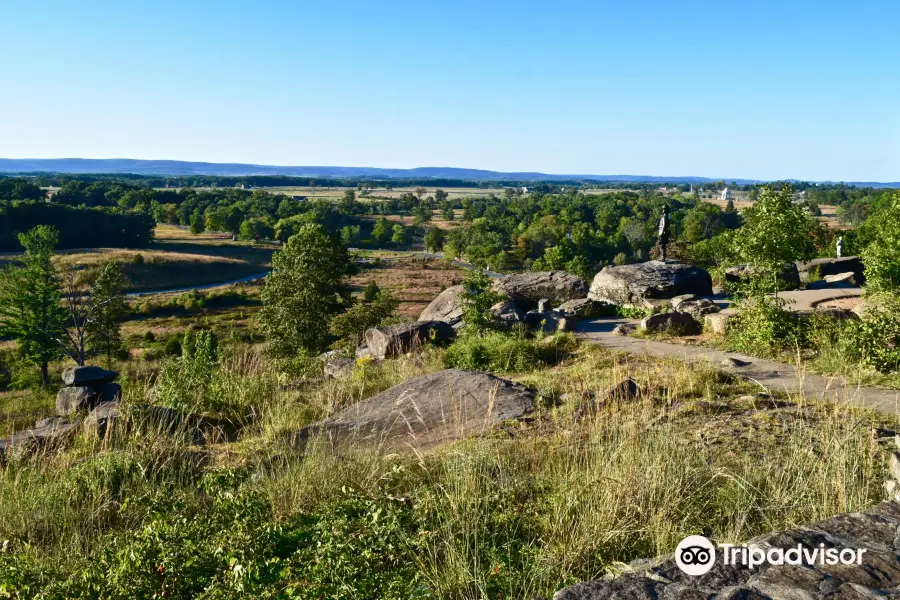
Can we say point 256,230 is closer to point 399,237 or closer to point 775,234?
point 399,237

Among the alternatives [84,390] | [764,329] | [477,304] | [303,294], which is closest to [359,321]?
[303,294]

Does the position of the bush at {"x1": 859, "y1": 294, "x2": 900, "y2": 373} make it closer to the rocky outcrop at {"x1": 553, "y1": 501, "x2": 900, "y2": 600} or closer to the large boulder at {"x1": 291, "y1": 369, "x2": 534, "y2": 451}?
the large boulder at {"x1": 291, "y1": 369, "x2": 534, "y2": 451}

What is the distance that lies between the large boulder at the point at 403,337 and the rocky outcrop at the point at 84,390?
5536mm

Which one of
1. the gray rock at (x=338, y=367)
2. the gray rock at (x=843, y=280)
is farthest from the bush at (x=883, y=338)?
the gray rock at (x=843, y=280)

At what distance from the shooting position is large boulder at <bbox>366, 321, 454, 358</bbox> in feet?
49.8

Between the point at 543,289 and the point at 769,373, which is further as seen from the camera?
the point at 543,289

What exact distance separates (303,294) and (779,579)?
2860cm

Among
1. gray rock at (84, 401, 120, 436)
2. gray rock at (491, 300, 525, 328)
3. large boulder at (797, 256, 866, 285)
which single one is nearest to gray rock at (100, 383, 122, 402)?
gray rock at (84, 401, 120, 436)

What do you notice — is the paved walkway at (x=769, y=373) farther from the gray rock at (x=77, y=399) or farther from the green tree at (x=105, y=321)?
the green tree at (x=105, y=321)

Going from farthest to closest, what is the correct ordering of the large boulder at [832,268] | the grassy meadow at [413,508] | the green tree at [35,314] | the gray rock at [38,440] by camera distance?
the green tree at [35,314]
the large boulder at [832,268]
the gray rock at [38,440]
the grassy meadow at [413,508]

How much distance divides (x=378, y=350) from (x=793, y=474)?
1150cm

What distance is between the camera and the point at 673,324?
1505 cm

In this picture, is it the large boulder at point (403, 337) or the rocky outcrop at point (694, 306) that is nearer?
the large boulder at point (403, 337)

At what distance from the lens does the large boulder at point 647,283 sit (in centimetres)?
1916
